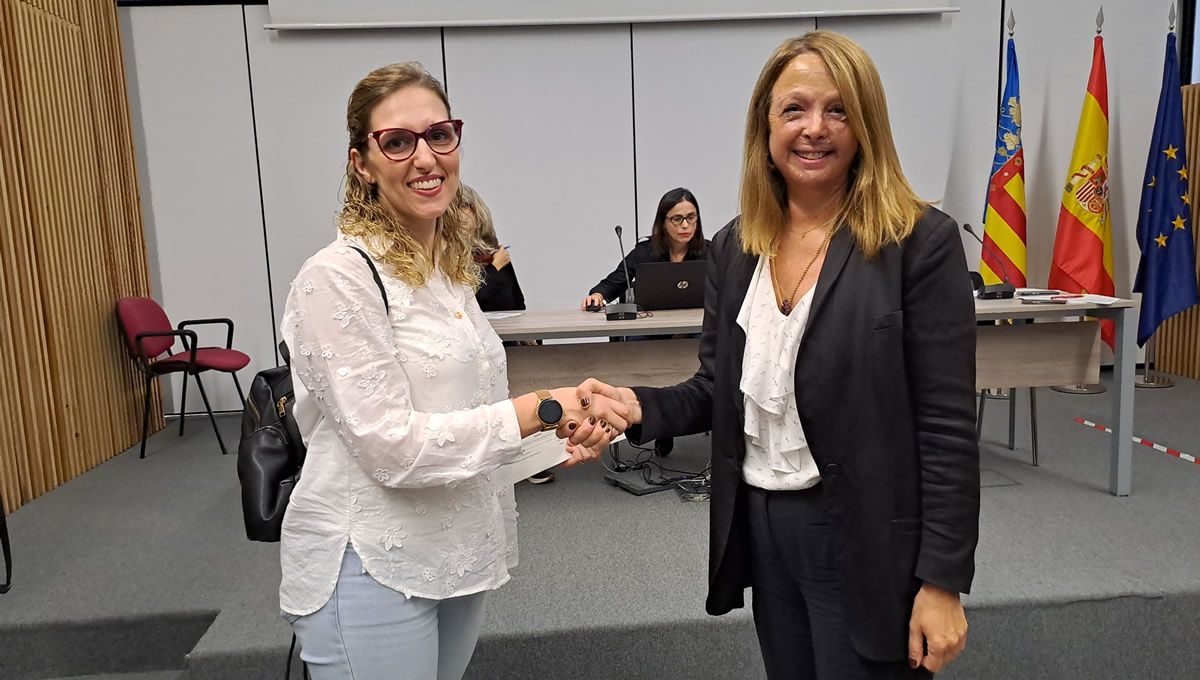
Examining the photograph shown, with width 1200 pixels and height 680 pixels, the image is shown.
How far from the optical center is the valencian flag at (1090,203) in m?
5.59

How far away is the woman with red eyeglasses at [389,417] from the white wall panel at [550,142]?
464cm

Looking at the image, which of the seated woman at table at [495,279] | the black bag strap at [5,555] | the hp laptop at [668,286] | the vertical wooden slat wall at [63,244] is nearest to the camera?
the black bag strap at [5,555]

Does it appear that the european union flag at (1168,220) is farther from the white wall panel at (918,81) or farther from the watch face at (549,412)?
the watch face at (549,412)

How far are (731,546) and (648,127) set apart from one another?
495 cm

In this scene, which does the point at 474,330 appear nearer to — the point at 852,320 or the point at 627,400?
the point at 627,400

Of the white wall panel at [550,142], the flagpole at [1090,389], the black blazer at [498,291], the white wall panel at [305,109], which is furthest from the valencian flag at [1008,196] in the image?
the white wall panel at [305,109]

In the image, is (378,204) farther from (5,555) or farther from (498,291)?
(498,291)

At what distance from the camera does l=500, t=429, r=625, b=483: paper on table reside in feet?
5.21

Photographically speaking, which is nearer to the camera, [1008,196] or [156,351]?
[156,351]

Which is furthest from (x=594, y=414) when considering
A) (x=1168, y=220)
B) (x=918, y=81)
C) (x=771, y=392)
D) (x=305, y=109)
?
(x=1168, y=220)

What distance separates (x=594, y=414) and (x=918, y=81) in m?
5.52

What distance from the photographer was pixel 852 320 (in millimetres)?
1183

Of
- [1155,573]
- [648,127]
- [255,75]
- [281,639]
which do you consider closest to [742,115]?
[648,127]

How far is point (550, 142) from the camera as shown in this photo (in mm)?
5867
